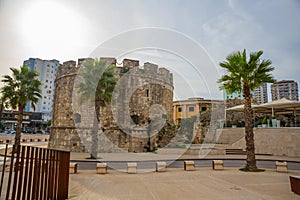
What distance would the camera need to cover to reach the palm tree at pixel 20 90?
50.7 feet

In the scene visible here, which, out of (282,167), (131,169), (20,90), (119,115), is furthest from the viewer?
(119,115)

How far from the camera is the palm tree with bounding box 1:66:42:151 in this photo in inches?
608

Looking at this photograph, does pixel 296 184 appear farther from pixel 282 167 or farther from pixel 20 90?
pixel 20 90

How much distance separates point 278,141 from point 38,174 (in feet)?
57.3

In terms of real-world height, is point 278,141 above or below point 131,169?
above

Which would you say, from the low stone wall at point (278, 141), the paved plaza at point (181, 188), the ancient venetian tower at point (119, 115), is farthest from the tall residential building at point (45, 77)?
the paved plaza at point (181, 188)

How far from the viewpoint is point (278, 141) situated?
15930mm

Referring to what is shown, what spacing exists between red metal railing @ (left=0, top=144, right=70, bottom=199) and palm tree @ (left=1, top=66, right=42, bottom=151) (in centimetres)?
1313

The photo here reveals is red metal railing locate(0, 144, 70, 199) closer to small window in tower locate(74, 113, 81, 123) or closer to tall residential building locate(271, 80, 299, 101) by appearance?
small window in tower locate(74, 113, 81, 123)

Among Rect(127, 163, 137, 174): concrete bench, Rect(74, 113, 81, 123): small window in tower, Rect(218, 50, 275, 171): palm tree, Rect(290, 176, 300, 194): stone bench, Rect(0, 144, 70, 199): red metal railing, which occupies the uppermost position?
Rect(218, 50, 275, 171): palm tree

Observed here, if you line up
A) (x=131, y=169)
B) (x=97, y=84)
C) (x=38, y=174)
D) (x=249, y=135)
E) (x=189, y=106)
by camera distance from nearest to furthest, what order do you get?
(x=38, y=174) < (x=131, y=169) < (x=249, y=135) < (x=97, y=84) < (x=189, y=106)

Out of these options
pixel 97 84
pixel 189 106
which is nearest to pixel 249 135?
pixel 97 84

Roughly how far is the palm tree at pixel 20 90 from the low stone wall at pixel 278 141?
61.4 feet

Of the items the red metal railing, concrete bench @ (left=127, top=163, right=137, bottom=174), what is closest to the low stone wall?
concrete bench @ (left=127, top=163, right=137, bottom=174)
